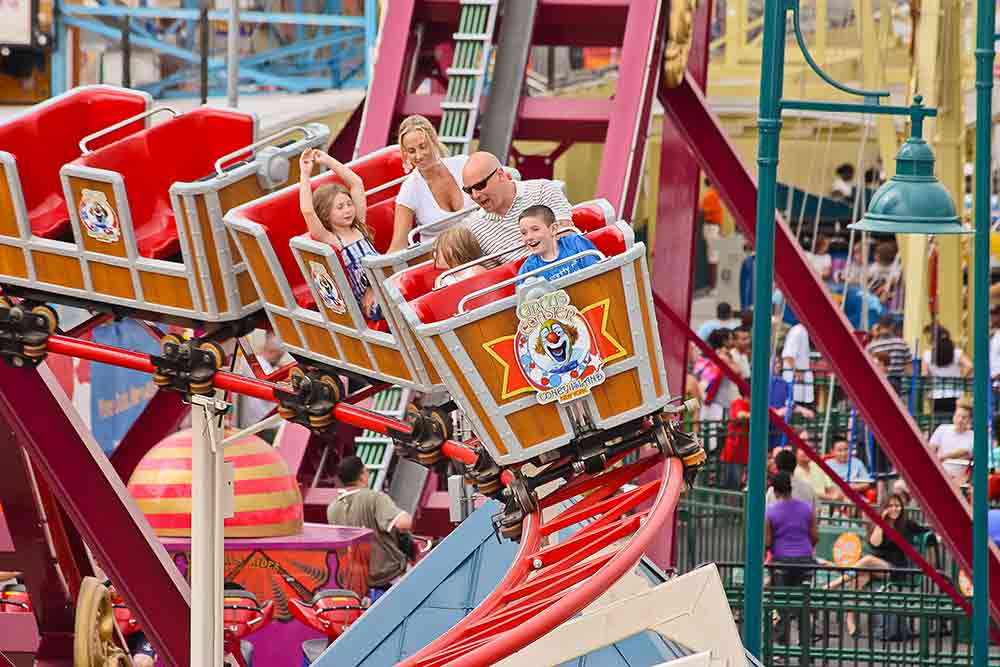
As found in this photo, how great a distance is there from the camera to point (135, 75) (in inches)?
1104

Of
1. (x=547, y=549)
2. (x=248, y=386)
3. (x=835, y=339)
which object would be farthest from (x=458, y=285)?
(x=835, y=339)

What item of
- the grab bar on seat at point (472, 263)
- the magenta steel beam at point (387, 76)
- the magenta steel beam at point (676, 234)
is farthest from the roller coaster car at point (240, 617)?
the magenta steel beam at point (676, 234)

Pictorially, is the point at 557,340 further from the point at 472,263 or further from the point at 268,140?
the point at 268,140

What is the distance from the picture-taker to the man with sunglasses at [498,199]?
718cm

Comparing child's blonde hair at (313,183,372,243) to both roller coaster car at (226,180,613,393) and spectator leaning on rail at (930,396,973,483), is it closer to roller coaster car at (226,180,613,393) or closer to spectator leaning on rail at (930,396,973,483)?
roller coaster car at (226,180,613,393)

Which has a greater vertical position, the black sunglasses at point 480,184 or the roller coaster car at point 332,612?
the black sunglasses at point 480,184

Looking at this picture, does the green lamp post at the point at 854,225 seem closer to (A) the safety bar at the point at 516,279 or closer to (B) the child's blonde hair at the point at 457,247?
(B) the child's blonde hair at the point at 457,247

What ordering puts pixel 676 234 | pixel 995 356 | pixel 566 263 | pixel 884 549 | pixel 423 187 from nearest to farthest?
pixel 566 263, pixel 423 187, pixel 676 234, pixel 884 549, pixel 995 356

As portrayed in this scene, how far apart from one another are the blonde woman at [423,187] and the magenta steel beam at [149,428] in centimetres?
435

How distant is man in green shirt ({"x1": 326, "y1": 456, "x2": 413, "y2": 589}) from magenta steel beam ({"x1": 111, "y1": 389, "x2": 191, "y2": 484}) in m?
1.12

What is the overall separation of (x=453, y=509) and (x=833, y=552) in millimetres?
8357

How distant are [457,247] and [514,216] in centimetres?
39

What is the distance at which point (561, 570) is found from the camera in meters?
6.54

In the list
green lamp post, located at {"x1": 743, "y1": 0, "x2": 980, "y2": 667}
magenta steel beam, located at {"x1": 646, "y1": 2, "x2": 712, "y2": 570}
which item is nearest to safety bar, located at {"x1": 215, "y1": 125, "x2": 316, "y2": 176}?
green lamp post, located at {"x1": 743, "y1": 0, "x2": 980, "y2": 667}
